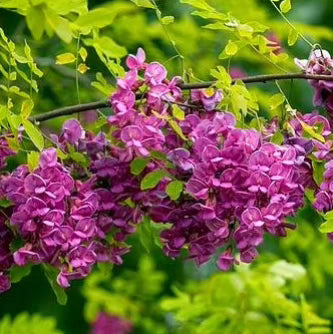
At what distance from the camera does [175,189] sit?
153 centimetres

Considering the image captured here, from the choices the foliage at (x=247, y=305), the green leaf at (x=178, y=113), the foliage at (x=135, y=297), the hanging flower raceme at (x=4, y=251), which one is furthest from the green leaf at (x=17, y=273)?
the foliage at (x=135, y=297)

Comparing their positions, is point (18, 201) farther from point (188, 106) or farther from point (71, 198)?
point (188, 106)

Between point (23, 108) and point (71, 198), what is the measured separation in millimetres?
132

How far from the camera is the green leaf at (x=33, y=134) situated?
4.85 ft

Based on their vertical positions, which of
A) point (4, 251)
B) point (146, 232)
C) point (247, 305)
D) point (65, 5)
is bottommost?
point (247, 305)

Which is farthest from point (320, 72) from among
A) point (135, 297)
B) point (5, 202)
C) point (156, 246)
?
point (135, 297)

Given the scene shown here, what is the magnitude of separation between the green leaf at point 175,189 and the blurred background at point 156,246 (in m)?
0.82

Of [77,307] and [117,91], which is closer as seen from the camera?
[117,91]

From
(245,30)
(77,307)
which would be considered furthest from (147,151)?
(77,307)

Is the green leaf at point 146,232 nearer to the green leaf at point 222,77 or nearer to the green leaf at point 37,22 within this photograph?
the green leaf at point 222,77

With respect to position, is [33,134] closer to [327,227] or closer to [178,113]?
[178,113]

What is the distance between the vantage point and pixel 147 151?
4.98 feet

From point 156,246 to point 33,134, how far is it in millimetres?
1497

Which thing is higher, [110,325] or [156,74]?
[156,74]
